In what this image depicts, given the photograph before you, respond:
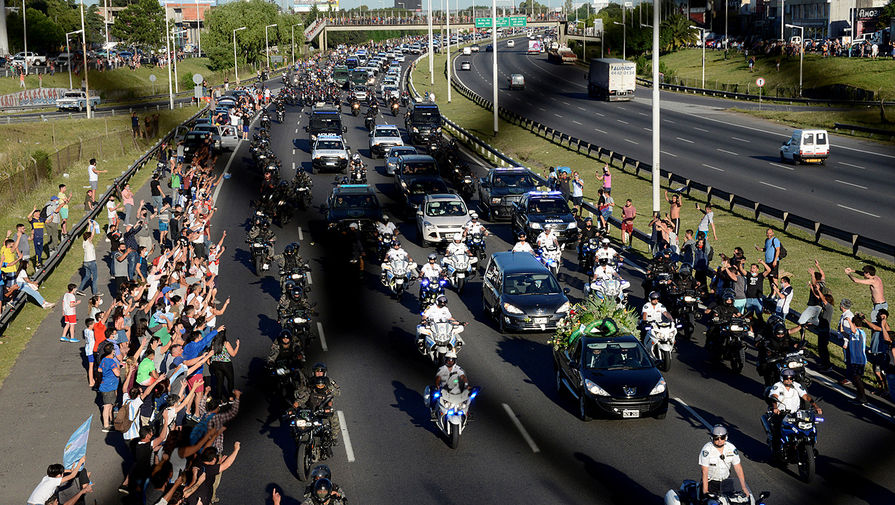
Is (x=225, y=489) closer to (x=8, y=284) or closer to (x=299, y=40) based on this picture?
(x=8, y=284)

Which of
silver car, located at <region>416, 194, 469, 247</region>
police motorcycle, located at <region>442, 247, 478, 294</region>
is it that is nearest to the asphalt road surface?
police motorcycle, located at <region>442, 247, 478, 294</region>

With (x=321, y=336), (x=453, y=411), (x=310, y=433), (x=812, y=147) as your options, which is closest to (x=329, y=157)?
(x=812, y=147)

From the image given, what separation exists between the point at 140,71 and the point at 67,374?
4269 inches

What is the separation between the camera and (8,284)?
84.5 ft

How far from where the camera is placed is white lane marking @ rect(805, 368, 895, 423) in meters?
18.3

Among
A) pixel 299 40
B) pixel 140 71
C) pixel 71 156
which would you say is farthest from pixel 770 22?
pixel 71 156

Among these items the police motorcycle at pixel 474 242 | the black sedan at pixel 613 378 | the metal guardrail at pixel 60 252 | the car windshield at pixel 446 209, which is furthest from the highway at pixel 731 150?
the metal guardrail at pixel 60 252

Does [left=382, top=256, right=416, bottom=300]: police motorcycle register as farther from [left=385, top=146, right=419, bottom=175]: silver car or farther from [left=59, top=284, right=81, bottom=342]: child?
[left=385, top=146, right=419, bottom=175]: silver car

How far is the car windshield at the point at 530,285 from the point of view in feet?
79.8

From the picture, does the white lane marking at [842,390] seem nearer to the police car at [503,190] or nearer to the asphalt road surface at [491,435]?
the asphalt road surface at [491,435]

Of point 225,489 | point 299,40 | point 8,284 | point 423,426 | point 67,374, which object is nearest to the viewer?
point 225,489

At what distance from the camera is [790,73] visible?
9506 centimetres

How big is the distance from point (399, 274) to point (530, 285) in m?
4.65

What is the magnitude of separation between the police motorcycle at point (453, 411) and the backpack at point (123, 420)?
5.12 meters
